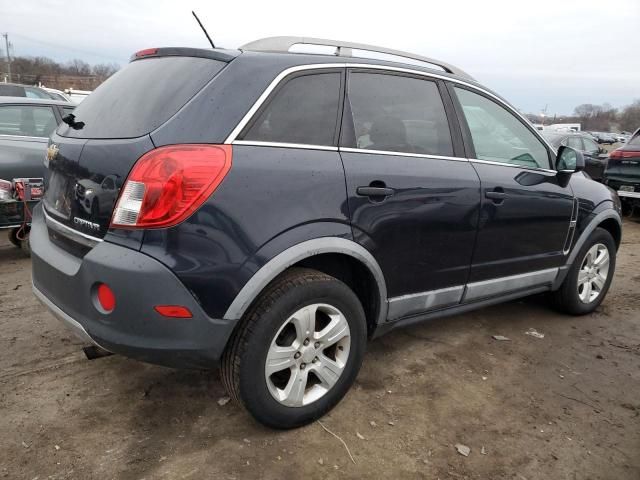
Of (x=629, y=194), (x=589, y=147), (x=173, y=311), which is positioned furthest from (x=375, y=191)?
(x=589, y=147)

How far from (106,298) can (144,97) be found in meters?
0.95

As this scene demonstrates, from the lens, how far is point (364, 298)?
9.39 ft

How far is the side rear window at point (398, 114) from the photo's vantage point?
2.73 metres

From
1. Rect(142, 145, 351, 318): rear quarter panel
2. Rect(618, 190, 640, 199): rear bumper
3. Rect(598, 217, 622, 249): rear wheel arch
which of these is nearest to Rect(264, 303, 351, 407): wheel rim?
Rect(142, 145, 351, 318): rear quarter panel

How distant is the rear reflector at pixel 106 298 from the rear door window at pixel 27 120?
13.8ft

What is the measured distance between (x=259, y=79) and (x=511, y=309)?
3203 mm

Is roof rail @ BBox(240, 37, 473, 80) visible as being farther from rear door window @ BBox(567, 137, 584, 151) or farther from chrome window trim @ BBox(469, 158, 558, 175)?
rear door window @ BBox(567, 137, 584, 151)

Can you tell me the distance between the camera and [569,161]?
379cm

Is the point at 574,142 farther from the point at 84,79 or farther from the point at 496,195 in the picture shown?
the point at 84,79

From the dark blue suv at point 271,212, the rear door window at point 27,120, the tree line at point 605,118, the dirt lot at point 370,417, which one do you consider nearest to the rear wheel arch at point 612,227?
the dirt lot at point 370,417

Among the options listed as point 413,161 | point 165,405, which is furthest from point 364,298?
point 165,405

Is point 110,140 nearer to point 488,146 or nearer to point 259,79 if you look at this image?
point 259,79

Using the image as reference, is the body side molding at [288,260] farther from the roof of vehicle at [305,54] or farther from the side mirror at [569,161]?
the side mirror at [569,161]

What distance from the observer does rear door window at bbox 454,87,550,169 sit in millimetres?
3297
